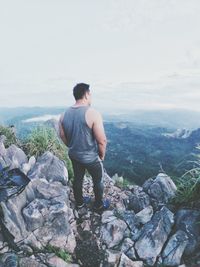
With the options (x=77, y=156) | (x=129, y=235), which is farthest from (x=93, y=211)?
(x=77, y=156)

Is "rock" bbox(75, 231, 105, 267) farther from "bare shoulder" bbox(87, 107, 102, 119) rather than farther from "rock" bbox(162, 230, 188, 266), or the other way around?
"bare shoulder" bbox(87, 107, 102, 119)

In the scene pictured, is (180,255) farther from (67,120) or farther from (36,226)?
(67,120)

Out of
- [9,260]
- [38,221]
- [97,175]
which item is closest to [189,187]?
[97,175]

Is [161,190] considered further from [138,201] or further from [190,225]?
[190,225]

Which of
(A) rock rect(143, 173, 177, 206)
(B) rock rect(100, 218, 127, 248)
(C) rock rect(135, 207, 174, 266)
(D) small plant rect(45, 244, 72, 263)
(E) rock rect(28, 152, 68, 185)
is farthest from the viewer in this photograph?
(E) rock rect(28, 152, 68, 185)

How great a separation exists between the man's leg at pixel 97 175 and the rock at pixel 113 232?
575mm

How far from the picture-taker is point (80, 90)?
662 centimetres

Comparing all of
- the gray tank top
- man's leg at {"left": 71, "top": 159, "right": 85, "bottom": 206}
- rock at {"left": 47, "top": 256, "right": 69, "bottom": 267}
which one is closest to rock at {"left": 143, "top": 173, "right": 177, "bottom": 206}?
man's leg at {"left": 71, "top": 159, "right": 85, "bottom": 206}

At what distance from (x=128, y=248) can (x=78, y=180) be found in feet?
5.77

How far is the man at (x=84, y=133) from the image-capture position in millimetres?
6535

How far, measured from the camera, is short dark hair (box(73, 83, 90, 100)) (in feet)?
21.7

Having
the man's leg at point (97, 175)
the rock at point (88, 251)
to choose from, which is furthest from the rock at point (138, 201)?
the rock at point (88, 251)

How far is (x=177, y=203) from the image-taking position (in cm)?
735

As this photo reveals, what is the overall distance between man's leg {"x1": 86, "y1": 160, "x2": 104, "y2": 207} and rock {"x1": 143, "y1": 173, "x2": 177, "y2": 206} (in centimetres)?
133
